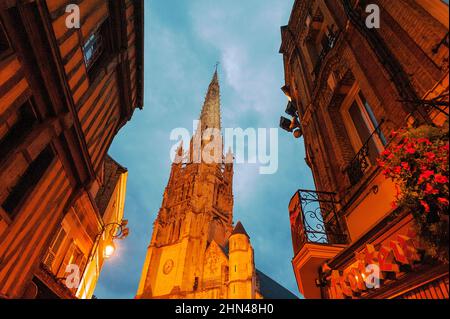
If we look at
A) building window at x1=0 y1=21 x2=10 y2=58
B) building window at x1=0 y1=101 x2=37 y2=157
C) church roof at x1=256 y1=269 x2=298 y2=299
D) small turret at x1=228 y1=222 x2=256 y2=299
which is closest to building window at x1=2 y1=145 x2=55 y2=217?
building window at x1=0 y1=101 x2=37 y2=157

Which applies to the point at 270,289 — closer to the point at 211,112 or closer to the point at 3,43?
the point at 3,43

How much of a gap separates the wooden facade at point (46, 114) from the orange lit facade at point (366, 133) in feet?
19.6

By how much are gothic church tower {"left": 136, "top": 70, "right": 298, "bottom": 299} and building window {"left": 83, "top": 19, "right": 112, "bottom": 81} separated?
886 inches

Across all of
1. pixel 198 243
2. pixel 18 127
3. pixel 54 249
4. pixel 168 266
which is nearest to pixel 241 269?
pixel 198 243

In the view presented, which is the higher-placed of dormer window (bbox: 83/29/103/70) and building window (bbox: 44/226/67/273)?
dormer window (bbox: 83/29/103/70)

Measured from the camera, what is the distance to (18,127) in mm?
5418

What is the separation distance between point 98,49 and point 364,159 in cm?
878

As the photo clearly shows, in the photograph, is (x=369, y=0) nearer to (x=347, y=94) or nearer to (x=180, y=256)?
(x=347, y=94)

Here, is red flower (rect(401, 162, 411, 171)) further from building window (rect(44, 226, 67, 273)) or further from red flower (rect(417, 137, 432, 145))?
building window (rect(44, 226, 67, 273))

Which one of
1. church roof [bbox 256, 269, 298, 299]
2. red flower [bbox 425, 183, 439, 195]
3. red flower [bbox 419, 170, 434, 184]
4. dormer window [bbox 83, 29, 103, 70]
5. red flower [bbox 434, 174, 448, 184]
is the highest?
church roof [bbox 256, 269, 298, 299]

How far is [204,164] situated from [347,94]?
125 feet

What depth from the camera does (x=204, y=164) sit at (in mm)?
43656

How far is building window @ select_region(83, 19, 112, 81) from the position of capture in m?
8.01

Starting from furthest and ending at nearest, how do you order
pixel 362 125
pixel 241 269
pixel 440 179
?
pixel 241 269, pixel 362 125, pixel 440 179
